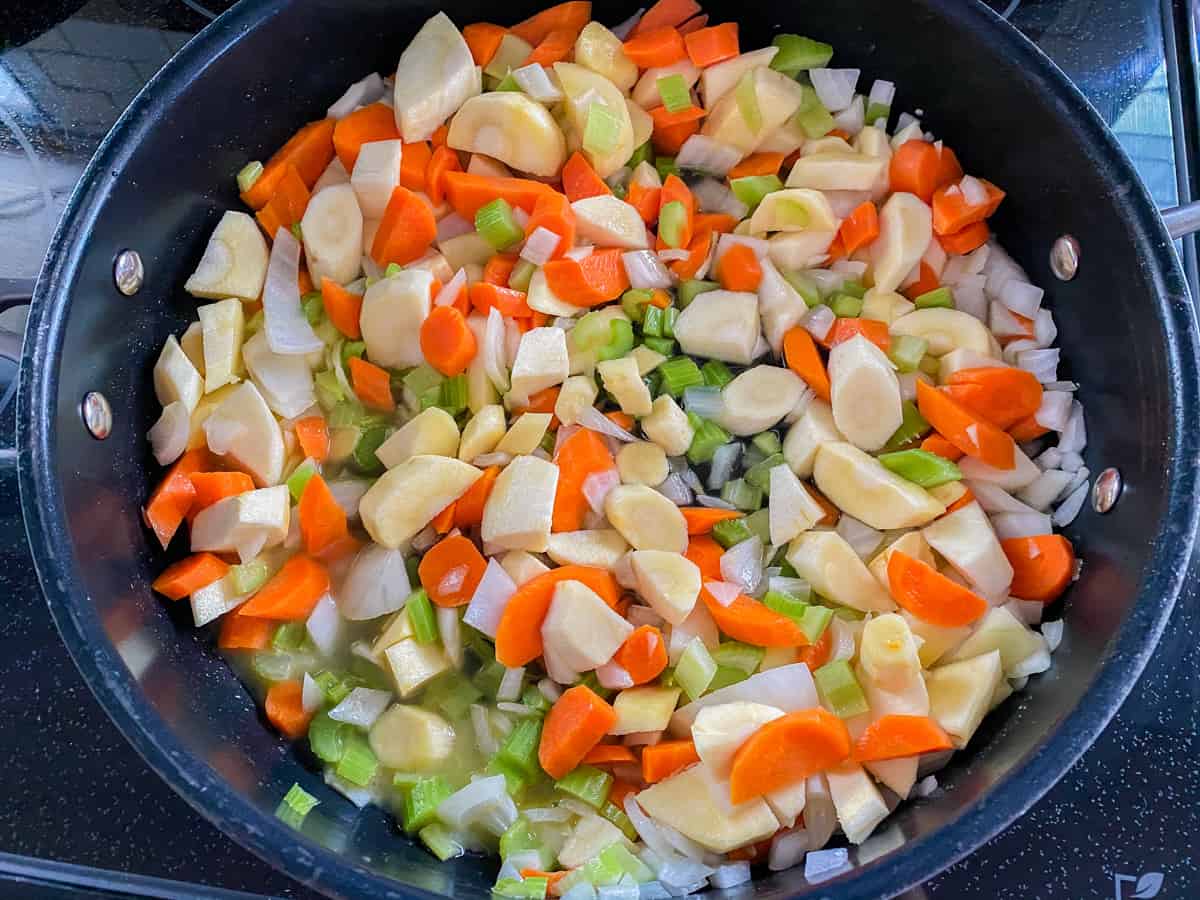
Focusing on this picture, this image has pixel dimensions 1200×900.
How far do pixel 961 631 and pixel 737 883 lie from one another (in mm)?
405

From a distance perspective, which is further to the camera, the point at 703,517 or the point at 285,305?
the point at 285,305

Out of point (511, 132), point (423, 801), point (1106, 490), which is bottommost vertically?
point (423, 801)

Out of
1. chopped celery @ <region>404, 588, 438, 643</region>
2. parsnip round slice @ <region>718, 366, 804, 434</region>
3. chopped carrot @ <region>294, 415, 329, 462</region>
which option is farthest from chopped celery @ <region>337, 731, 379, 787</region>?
parsnip round slice @ <region>718, 366, 804, 434</region>

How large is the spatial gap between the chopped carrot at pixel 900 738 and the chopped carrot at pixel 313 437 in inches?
30.3

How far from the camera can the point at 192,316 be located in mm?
1507

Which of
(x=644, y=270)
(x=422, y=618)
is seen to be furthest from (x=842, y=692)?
(x=644, y=270)

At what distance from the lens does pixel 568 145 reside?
157 centimetres

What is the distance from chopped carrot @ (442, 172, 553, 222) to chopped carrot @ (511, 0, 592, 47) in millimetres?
243

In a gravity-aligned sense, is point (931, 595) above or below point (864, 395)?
below

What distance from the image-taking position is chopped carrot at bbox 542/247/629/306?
4.81 ft

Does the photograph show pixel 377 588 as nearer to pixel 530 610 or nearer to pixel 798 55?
pixel 530 610

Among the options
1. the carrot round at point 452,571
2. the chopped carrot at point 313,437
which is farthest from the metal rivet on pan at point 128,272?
the carrot round at point 452,571

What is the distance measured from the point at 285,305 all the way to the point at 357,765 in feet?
2.03

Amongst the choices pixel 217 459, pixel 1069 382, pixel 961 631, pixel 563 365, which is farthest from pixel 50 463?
pixel 1069 382
